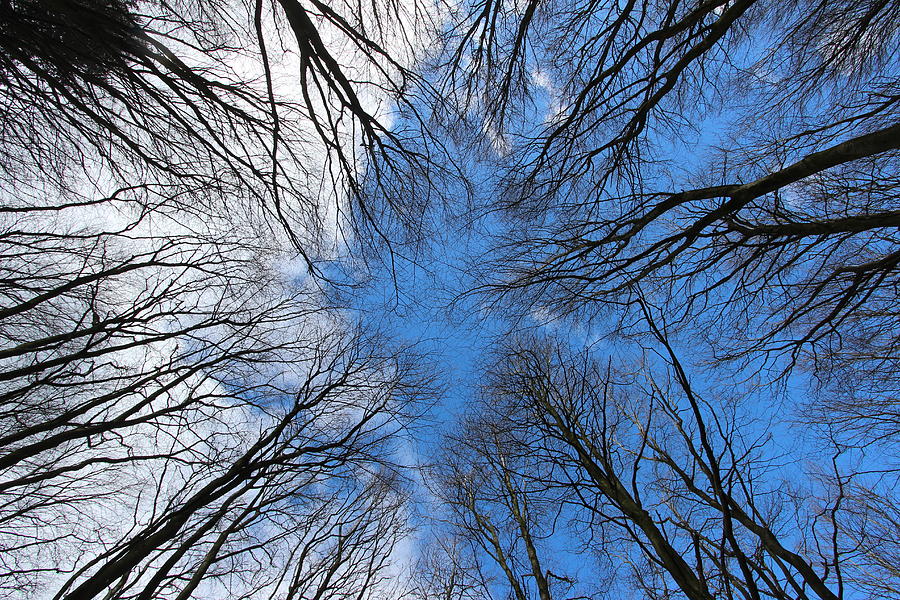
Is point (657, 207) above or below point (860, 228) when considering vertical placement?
above

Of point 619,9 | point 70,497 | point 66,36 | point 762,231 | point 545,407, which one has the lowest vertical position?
point 70,497

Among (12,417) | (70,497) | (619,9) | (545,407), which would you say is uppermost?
(619,9)

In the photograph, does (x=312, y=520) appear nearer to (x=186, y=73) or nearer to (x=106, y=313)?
(x=106, y=313)

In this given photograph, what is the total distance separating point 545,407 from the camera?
5602 millimetres

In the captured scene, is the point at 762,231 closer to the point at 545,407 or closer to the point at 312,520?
the point at 545,407

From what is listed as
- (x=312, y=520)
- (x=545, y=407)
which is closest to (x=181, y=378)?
(x=312, y=520)

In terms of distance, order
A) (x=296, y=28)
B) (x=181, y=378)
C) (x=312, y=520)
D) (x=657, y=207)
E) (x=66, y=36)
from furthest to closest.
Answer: (x=312, y=520) < (x=181, y=378) < (x=657, y=207) < (x=66, y=36) < (x=296, y=28)

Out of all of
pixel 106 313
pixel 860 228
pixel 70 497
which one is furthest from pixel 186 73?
pixel 860 228

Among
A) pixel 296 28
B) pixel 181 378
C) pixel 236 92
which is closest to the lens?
pixel 296 28

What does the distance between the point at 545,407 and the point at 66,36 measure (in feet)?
22.7

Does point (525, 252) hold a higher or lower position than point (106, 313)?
higher

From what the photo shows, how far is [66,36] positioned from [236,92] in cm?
145

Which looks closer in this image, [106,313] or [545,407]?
[106,313]

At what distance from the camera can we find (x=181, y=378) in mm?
4438
